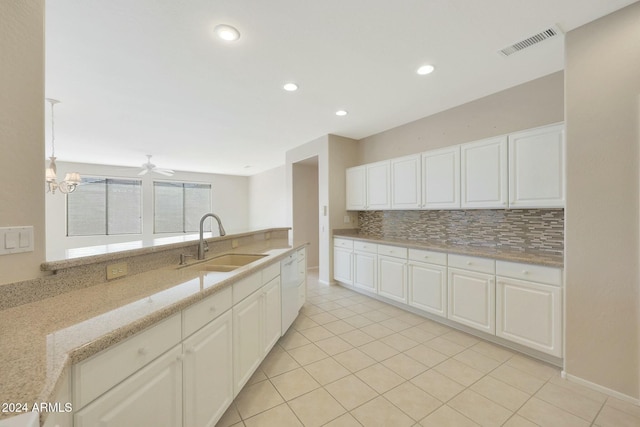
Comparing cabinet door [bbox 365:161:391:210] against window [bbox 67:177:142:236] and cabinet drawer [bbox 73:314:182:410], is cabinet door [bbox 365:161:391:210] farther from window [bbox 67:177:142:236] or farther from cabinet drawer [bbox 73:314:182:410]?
window [bbox 67:177:142:236]

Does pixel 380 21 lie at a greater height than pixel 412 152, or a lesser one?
greater

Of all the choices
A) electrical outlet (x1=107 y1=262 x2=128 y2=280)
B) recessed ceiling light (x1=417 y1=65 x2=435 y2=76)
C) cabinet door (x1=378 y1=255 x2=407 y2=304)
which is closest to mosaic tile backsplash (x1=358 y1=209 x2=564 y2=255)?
cabinet door (x1=378 y1=255 x2=407 y2=304)

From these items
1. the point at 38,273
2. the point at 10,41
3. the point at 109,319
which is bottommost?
the point at 109,319

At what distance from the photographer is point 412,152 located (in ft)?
12.6

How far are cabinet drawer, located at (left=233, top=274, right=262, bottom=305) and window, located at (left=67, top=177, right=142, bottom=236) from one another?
705cm

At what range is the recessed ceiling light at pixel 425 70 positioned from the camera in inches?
93.7

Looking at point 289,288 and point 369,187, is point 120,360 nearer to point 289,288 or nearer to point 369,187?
point 289,288

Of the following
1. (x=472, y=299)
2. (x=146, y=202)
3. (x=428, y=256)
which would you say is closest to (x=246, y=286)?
(x=428, y=256)

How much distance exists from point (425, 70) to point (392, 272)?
2.42 m

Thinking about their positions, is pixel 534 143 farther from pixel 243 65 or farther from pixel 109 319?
pixel 109 319

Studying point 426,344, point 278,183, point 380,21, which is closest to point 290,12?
point 380,21

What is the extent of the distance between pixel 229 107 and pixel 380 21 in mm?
2107

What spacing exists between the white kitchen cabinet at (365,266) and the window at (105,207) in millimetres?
6620

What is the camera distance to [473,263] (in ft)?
8.54
